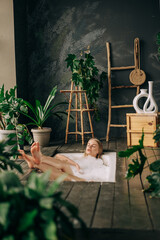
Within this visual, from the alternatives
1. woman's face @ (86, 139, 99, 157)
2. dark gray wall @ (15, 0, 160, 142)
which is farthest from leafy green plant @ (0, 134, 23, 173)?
dark gray wall @ (15, 0, 160, 142)

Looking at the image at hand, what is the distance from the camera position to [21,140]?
3.74 metres

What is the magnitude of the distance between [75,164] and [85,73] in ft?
5.45

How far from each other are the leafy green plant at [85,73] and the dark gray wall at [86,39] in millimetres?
476

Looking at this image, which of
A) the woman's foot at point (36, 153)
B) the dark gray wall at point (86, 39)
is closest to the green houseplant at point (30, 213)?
the woman's foot at point (36, 153)

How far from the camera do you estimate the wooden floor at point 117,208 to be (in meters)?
1.68

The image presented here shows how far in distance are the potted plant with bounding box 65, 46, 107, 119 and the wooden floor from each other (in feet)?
7.00

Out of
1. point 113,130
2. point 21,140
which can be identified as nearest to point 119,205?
point 21,140

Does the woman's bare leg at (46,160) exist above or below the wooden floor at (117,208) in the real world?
above

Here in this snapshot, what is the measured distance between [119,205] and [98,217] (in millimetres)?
276

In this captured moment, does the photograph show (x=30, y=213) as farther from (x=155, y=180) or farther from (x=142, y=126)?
(x=142, y=126)

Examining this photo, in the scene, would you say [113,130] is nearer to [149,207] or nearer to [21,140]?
[21,140]

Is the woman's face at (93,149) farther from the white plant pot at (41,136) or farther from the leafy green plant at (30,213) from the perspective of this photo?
the leafy green plant at (30,213)

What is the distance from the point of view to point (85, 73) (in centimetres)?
478

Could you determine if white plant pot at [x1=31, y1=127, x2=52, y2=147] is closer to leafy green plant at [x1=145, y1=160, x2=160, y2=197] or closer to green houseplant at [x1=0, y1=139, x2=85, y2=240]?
A: leafy green plant at [x1=145, y1=160, x2=160, y2=197]
